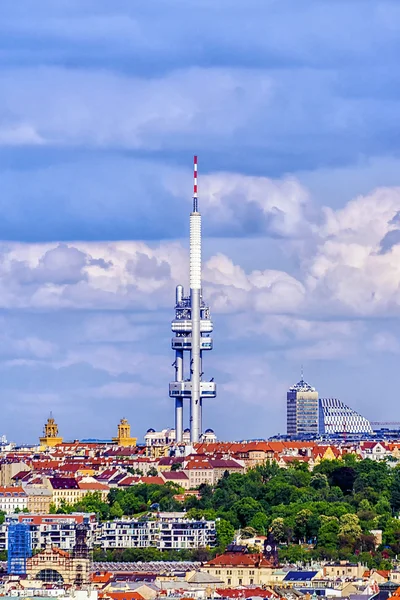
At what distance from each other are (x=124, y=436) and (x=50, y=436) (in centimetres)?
550

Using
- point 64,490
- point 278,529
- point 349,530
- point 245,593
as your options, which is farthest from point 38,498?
point 245,593

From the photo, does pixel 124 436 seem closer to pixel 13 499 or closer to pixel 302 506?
pixel 13 499

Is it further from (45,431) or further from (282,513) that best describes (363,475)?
(45,431)

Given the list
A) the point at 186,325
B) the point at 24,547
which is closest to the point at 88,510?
the point at 24,547

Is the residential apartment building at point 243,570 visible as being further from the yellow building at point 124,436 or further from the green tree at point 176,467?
the yellow building at point 124,436

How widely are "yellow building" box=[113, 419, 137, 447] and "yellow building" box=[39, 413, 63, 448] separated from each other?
14.2 feet

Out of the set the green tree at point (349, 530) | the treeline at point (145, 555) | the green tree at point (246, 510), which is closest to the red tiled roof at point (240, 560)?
the treeline at point (145, 555)

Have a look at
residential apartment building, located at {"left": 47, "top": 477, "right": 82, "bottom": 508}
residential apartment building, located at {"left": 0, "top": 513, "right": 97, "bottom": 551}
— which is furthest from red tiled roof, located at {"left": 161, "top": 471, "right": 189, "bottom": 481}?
residential apartment building, located at {"left": 0, "top": 513, "right": 97, "bottom": 551}

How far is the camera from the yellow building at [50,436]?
593ft

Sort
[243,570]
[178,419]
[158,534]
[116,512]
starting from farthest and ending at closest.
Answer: [178,419] < [116,512] < [158,534] < [243,570]

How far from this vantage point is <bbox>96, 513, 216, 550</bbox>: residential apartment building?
363ft

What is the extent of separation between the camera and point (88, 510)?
12288 cm

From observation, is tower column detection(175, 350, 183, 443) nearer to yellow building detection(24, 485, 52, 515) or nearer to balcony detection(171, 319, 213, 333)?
balcony detection(171, 319, 213, 333)

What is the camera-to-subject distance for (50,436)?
182875 mm
